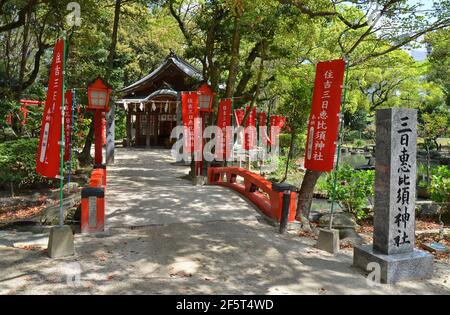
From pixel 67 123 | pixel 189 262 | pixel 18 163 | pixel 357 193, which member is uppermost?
pixel 67 123

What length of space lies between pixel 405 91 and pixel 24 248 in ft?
132

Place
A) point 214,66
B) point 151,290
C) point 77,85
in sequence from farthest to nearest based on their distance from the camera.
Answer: point 77,85, point 214,66, point 151,290

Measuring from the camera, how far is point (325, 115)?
8.19 m

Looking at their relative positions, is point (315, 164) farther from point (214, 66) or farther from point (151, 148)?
point (151, 148)

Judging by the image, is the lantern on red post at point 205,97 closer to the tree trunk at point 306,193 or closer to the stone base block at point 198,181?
the stone base block at point 198,181

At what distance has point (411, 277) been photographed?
612cm

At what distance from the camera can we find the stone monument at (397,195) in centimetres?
615

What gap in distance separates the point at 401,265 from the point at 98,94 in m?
11.6

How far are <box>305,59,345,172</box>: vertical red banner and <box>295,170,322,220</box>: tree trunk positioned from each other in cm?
260

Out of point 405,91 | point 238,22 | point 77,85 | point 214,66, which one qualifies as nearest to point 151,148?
point 77,85

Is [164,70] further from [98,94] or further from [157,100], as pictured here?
[98,94]

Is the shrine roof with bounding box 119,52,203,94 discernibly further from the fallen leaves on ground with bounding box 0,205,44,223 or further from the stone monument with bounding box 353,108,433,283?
the stone monument with bounding box 353,108,433,283

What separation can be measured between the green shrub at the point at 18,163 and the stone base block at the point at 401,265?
12.1m

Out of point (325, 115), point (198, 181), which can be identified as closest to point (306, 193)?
point (325, 115)
